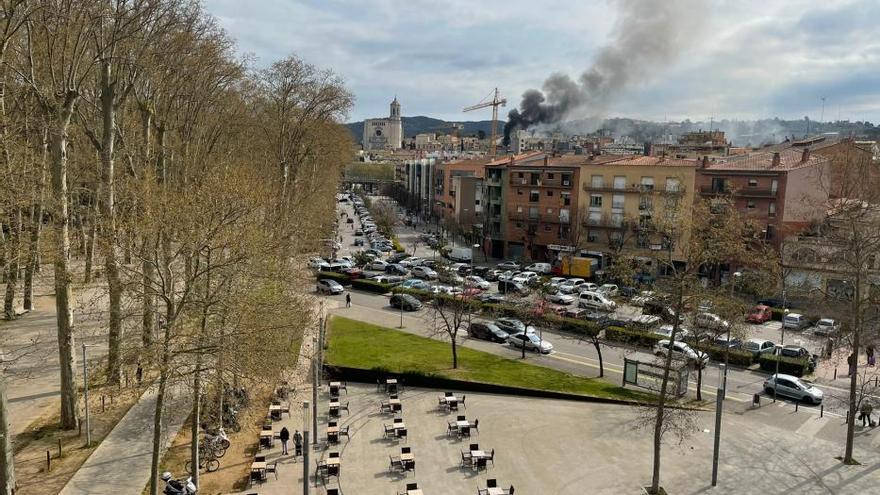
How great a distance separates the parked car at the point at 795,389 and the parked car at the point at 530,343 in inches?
395

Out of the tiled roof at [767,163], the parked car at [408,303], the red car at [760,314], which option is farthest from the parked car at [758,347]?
the tiled roof at [767,163]

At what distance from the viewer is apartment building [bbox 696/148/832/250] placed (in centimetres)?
4482

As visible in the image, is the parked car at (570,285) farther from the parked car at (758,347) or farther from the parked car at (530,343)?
the parked car at (758,347)

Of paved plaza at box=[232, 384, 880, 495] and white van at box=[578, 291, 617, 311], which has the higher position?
white van at box=[578, 291, 617, 311]

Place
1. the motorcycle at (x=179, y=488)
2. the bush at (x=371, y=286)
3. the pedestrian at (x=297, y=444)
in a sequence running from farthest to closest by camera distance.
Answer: the bush at (x=371, y=286), the pedestrian at (x=297, y=444), the motorcycle at (x=179, y=488)

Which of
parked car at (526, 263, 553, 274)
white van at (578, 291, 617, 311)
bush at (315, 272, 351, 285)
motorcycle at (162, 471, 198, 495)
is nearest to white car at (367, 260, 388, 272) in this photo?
bush at (315, 272, 351, 285)

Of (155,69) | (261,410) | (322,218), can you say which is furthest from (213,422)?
(322,218)

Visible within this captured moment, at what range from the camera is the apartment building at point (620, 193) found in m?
49.2

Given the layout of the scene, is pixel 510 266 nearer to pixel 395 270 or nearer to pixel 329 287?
pixel 395 270

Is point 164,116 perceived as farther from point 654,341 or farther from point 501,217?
point 501,217

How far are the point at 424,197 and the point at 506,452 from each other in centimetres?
8451

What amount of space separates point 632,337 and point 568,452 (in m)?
13.7

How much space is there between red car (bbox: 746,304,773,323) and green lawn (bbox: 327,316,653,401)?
15.8 metres

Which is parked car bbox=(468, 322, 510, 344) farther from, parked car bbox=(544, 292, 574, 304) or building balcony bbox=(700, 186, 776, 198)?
building balcony bbox=(700, 186, 776, 198)
